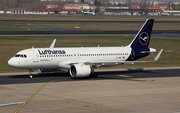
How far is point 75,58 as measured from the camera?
5800cm

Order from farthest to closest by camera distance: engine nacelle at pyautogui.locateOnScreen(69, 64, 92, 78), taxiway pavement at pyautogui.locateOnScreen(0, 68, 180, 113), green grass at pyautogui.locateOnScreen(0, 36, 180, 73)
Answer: green grass at pyautogui.locateOnScreen(0, 36, 180, 73) → engine nacelle at pyautogui.locateOnScreen(69, 64, 92, 78) → taxiway pavement at pyautogui.locateOnScreen(0, 68, 180, 113)

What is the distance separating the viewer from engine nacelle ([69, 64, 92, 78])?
182ft

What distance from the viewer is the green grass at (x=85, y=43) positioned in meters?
76.3

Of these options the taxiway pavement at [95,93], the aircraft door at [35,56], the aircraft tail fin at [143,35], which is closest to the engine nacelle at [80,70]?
the taxiway pavement at [95,93]

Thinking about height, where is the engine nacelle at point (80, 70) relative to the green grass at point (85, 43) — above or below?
above

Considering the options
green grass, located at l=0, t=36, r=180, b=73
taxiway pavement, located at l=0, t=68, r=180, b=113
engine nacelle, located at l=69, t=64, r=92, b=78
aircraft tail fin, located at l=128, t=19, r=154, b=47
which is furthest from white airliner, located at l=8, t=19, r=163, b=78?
green grass, located at l=0, t=36, r=180, b=73

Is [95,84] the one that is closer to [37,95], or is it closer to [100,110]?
[37,95]

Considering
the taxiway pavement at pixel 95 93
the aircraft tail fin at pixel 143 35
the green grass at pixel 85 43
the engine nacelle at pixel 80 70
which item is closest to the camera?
the taxiway pavement at pixel 95 93

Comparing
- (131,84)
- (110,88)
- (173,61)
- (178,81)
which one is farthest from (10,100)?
(173,61)

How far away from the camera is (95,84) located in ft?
172

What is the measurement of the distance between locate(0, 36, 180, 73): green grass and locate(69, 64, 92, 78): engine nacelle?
14792 millimetres

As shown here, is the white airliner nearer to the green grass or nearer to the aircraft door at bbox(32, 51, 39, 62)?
the aircraft door at bbox(32, 51, 39, 62)

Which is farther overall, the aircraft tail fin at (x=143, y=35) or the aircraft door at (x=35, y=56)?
the aircraft tail fin at (x=143, y=35)

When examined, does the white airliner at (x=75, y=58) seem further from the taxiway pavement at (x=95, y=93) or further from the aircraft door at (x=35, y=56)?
the taxiway pavement at (x=95, y=93)
